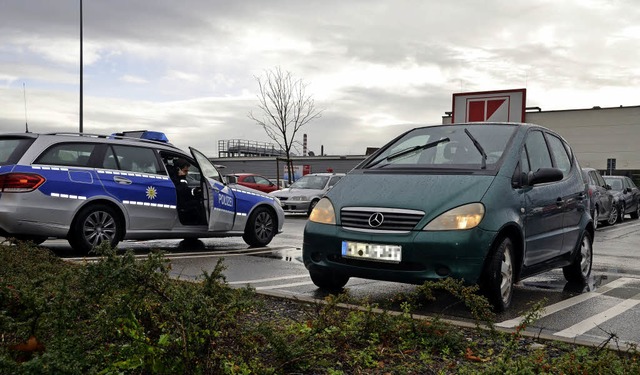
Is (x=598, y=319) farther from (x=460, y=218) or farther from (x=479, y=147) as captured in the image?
(x=479, y=147)

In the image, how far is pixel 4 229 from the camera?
798 centimetres

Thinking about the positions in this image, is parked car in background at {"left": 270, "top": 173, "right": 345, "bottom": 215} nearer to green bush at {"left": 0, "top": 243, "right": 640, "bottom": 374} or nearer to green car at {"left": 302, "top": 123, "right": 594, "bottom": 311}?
green car at {"left": 302, "top": 123, "right": 594, "bottom": 311}

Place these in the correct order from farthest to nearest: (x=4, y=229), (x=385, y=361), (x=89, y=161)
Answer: (x=89, y=161), (x=4, y=229), (x=385, y=361)

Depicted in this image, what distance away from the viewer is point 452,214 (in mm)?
5133

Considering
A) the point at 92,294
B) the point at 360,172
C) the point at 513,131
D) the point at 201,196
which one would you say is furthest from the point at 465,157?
the point at 201,196

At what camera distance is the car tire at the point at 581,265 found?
7230 mm

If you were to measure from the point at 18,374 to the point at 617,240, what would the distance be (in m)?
13.9

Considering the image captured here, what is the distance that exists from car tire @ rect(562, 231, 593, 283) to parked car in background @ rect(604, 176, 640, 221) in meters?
14.3

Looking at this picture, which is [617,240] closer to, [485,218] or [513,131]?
[513,131]

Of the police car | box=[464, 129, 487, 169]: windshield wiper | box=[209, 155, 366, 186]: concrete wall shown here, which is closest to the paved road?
the police car

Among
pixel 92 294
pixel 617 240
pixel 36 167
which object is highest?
pixel 36 167

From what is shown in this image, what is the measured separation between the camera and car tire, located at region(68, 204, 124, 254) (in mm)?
8414

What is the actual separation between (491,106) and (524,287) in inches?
269

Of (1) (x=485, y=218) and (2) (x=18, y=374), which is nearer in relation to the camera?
(2) (x=18, y=374)
